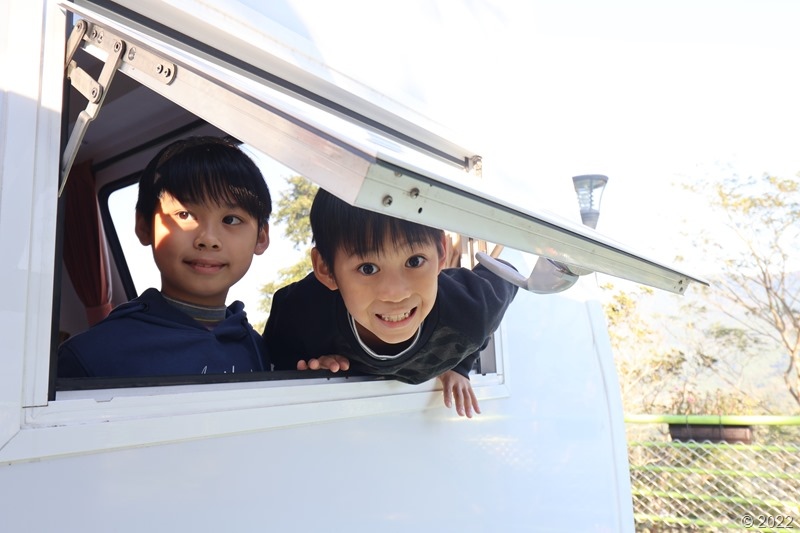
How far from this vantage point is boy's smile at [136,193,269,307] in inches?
81.0

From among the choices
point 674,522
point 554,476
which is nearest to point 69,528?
point 554,476

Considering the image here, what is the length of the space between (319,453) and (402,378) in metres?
0.46

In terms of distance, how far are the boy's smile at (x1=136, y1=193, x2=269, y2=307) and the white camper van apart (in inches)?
18.5

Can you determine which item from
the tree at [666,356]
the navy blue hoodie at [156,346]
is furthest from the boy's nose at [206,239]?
the tree at [666,356]

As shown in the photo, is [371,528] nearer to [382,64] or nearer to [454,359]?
[454,359]

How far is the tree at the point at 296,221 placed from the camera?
2.48 m

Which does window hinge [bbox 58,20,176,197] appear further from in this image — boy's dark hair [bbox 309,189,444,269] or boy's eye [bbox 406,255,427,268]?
boy's eye [bbox 406,255,427,268]

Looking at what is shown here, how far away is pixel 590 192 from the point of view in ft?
18.5

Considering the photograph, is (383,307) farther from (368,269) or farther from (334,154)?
(334,154)

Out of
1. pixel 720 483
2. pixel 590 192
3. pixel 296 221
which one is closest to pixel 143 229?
pixel 296 221

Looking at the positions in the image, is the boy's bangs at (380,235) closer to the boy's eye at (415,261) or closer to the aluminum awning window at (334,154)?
the boy's eye at (415,261)

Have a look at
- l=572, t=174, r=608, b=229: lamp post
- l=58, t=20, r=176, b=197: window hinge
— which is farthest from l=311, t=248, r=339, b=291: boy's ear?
l=572, t=174, r=608, b=229: lamp post

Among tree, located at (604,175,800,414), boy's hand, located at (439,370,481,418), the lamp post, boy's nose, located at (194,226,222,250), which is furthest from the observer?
tree, located at (604,175,800,414)

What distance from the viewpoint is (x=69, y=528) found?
44.3 inches
